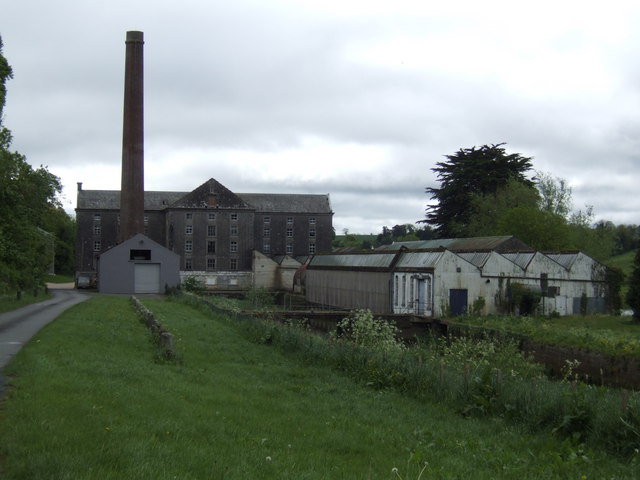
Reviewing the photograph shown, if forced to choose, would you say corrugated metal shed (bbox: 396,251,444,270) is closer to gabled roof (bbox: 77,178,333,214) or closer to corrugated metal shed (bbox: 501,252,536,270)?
corrugated metal shed (bbox: 501,252,536,270)

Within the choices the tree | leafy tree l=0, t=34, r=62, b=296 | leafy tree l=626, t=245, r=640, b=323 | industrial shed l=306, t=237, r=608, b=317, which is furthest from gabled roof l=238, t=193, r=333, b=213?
leafy tree l=626, t=245, r=640, b=323

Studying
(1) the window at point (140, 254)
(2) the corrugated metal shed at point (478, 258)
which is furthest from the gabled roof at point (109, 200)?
(2) the corrugated metal shed at point (478, 258)

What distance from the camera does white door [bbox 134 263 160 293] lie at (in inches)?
2392

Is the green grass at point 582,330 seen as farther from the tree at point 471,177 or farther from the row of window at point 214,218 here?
the row of window at point 214,218

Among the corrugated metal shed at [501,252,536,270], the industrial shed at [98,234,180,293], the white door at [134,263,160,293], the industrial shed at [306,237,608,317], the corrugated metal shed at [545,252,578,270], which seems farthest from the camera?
the white door at [134,263,160,293]

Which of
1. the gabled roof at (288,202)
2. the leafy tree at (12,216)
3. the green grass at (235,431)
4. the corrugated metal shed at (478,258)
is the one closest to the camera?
the green grass at (235,431)

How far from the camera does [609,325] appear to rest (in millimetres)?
37000

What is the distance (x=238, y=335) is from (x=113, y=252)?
125 feet

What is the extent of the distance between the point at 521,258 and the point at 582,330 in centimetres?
1480

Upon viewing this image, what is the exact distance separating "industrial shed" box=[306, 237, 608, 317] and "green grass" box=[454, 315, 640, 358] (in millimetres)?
2491

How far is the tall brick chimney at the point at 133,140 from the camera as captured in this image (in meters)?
61.4

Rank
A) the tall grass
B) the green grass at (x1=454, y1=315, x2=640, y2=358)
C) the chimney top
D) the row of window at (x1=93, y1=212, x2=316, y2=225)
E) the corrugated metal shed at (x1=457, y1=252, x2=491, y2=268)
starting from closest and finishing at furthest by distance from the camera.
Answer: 1. the tall grass
2. the green grass at (x1=454, y1=315, x2=640, y2=358)
3. the corrugated metal shed at (x1=457, y1=252, x2=491, y2=268)
4. the chimney top
5. the row of window at (x1=93, y1=212, x2=316, y2=225)

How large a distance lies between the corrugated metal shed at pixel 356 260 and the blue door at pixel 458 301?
17.3 feet

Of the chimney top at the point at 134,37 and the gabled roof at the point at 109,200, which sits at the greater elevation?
the chimney top at the point at 134,37
